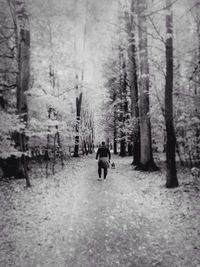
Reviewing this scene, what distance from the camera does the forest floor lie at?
4227 mm

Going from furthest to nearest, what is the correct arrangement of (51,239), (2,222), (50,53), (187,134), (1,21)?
(50,53)
(187,134)
(1,21)
(2,222)
(51,239)

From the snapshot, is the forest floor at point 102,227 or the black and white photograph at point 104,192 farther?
the black and white photograph at point 104,192

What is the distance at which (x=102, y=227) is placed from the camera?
552cm

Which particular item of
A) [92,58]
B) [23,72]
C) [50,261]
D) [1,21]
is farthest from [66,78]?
[50,261]

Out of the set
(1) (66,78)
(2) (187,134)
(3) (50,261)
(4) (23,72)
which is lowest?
(3) (50,261)

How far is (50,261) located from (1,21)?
10.9 metres

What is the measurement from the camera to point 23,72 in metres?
12.0

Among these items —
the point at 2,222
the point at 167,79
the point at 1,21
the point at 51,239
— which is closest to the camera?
the point at 51,239

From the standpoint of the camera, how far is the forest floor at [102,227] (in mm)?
4227

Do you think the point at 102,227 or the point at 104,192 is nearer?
the point at 102,227

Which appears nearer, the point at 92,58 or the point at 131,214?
the point at 131,214

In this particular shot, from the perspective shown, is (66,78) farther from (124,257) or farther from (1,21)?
(124,257)

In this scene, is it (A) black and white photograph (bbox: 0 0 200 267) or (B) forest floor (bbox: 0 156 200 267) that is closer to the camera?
(B) forest floor (bbox: 0 156 200 267)

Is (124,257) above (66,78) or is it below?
below
